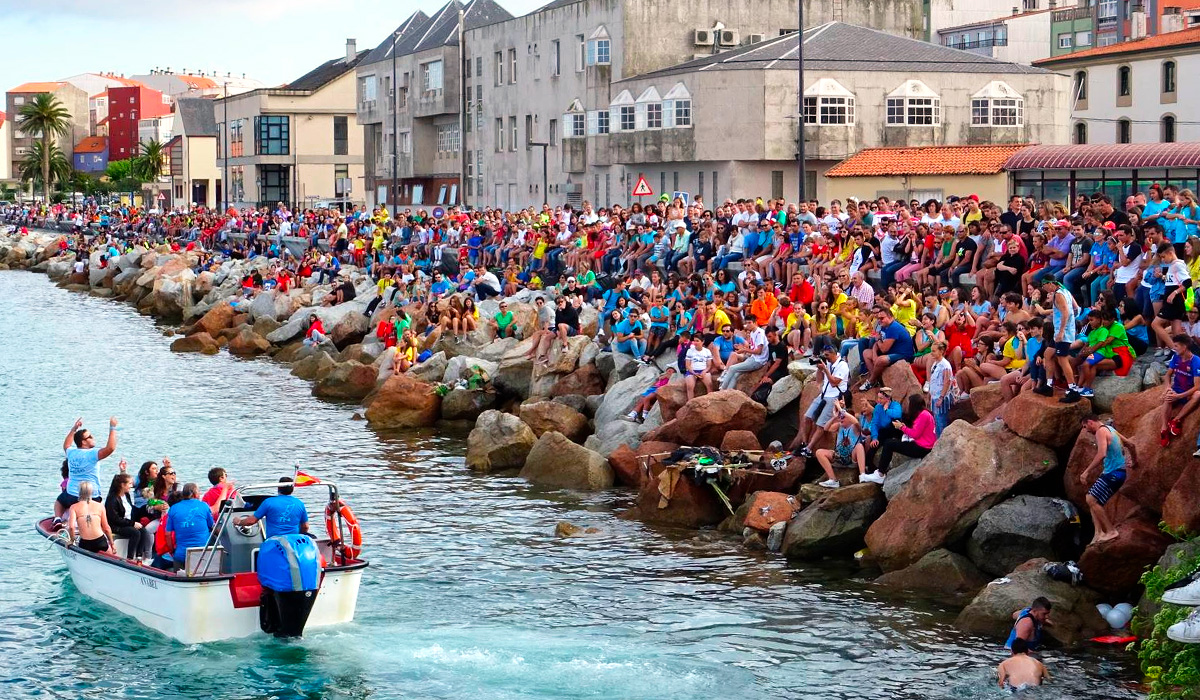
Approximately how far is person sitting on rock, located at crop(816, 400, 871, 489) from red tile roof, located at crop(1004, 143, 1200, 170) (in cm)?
2692

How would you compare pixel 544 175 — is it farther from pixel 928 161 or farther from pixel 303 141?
pixel 303 141

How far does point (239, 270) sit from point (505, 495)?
39.7m

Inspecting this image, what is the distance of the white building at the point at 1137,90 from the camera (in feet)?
219

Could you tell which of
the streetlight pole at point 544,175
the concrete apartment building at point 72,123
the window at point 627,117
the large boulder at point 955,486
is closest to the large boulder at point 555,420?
the large boulder at point 955,486

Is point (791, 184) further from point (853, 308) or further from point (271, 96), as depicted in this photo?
point (271, 96)

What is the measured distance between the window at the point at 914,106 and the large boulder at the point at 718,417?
35607 mm

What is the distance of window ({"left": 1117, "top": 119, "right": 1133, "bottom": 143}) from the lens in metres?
70.4

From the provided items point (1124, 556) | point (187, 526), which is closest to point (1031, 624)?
point (1124, 556)

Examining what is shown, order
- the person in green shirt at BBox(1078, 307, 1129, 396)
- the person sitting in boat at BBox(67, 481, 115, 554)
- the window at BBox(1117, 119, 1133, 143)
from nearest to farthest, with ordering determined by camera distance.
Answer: the person sitting in boat at BBox(67, 481, 115, 554) < the person in green shirt at BBox(1078, 307, 1129, 396) < the window at BBox(1117, 119, 1133, 143)

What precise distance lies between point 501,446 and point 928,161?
93.9ft

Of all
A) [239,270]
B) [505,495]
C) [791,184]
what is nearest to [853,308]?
[505,495]

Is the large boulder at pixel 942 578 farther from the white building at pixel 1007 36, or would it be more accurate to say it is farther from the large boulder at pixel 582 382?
the white building at pixel 1007 36

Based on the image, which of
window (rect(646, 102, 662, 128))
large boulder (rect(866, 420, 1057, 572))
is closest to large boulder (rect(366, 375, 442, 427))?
large boulder (rect(866, 420, 1057, 572))

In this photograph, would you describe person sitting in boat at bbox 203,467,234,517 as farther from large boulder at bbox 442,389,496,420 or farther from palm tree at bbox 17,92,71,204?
palm tree at bbox 17,92,71,204
